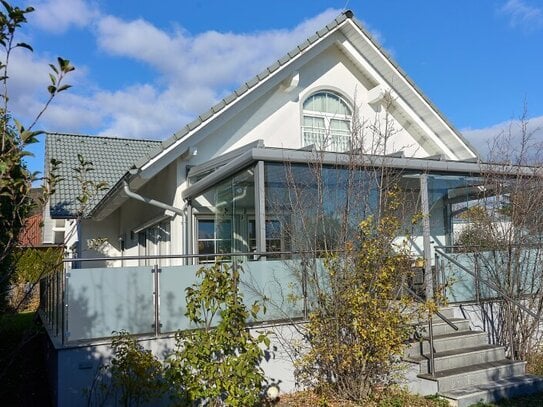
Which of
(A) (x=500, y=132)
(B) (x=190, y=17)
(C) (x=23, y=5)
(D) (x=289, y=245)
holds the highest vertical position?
(B) (x=190, y=17)

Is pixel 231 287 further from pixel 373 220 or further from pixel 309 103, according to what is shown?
pixel 309 103

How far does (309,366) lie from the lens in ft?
22.1

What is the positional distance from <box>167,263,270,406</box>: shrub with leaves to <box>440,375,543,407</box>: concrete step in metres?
2.89

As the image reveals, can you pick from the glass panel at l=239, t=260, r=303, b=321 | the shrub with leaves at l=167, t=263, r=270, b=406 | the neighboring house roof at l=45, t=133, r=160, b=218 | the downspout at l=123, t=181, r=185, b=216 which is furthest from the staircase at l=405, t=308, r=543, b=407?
the neighboring house roof at l=45, t=133, r=160, b=218

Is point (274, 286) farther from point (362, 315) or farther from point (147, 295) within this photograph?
point (147, 295)

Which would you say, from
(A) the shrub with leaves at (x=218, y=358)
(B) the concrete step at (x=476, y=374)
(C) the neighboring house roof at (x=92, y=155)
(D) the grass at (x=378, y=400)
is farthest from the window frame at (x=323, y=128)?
(C) the neighboring house roof at (x=92, y=155)

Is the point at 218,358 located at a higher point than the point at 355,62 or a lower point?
lower

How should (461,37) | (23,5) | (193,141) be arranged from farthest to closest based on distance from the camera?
1. (461,37)
2. (193,141)
3. (23,5)

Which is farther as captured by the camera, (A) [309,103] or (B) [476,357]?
(A) [309,103]

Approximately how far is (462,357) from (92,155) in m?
14.3

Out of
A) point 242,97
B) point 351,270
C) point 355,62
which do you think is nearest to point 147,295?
point 351,270

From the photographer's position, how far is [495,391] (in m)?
6.93

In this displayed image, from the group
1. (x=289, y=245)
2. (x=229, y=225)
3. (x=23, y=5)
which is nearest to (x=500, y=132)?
(x=289, y=245)

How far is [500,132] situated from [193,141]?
5.92 m
